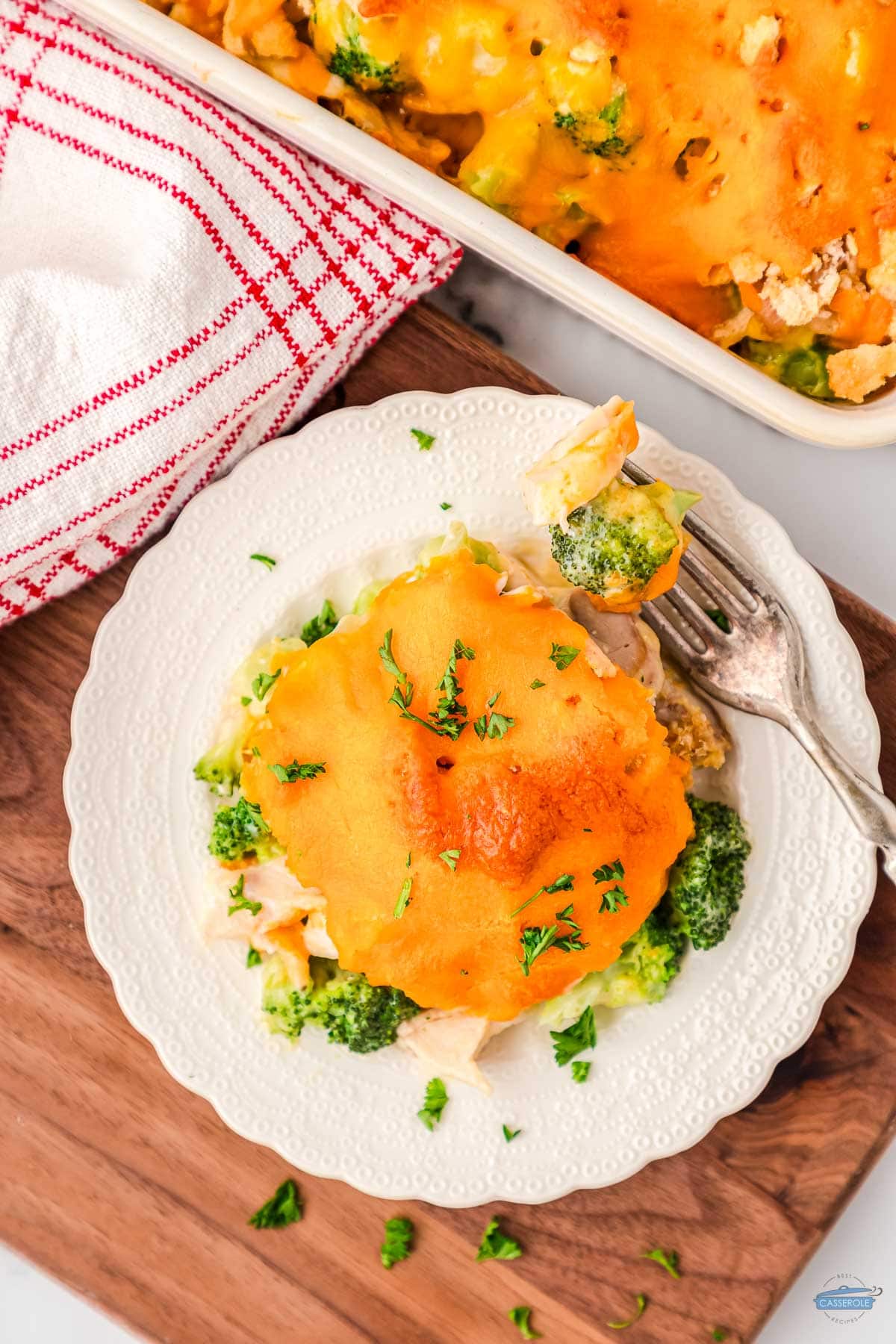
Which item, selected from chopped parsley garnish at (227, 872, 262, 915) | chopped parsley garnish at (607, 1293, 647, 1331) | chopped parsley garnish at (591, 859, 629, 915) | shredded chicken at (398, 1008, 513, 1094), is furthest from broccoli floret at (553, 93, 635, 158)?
chopped parsley garnish at (607, 1293, 647, 1331)

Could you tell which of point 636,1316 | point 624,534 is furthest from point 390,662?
point 636,1316

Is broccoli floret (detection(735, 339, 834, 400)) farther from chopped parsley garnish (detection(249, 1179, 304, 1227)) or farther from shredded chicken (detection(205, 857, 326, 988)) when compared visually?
chopped parsley garnish (detection(249, 1179, 304, 1227))

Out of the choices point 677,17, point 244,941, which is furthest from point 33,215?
point 244,941

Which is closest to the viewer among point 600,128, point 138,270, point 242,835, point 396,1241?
point 600,128

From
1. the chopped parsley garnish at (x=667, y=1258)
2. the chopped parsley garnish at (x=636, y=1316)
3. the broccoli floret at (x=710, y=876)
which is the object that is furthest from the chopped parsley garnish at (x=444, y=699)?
the chopped parsley garnish at (x=636, y=1316)

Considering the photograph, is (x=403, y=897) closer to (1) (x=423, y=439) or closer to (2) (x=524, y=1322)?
(1) (x=423, y=439)

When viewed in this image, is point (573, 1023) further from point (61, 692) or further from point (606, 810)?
point (61, 692)

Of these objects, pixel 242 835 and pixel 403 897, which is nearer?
pixel 403 897

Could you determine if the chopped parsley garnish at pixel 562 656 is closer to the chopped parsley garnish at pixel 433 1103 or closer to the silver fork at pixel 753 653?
the silver fork at pixel 753 653
